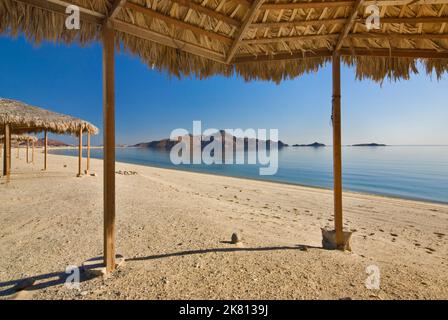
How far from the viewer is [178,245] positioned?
2994mm

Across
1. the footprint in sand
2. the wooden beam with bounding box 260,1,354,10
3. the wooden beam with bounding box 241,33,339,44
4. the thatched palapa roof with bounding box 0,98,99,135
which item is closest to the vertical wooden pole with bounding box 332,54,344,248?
the wooden beam with bounding box 241,33,339,44

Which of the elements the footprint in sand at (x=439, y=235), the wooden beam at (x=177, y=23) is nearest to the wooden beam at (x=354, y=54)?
the wooden beam at (x=177, y=23)

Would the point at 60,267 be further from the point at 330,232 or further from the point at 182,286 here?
the point at 330,232

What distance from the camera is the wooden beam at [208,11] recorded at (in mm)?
2052

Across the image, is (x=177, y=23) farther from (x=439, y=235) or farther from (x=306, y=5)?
(x=439, y=235)

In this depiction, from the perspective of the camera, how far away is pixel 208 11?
7.29 ft

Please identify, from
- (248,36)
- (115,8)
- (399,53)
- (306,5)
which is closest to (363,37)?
(399,53)

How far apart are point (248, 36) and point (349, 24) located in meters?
1.04

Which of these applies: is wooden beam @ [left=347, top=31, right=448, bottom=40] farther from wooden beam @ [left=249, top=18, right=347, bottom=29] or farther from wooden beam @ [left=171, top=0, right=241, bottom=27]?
wooden beam @ [left=171, top=0, right=241, bottom=27]

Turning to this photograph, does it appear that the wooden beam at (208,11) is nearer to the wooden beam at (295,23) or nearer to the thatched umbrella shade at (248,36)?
the thatched umbrella shade at (248,36)

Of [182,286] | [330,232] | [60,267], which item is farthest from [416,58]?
[60,267]

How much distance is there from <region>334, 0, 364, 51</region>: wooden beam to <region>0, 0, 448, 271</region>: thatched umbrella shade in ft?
0.04

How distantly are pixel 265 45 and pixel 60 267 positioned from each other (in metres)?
3.37

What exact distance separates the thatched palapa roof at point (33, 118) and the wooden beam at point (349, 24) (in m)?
9.50
